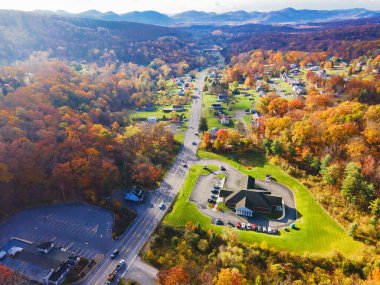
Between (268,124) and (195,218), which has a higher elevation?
(268,124)

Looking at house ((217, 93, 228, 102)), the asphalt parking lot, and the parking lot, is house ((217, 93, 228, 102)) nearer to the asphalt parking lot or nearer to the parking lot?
the parking lot

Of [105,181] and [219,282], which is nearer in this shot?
[219,282]

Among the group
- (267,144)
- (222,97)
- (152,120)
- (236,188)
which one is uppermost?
(267,144)

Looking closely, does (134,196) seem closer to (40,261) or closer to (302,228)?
(40,261)

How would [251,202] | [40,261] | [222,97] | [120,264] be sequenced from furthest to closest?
[222,97] → [251,202] → [120,264] → [40,261]

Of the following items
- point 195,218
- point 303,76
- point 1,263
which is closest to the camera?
point 1,263

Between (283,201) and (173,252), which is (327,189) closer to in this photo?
(283,201)

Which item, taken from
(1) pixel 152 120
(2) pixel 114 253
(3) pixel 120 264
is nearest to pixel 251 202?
(3) pixel 120 264

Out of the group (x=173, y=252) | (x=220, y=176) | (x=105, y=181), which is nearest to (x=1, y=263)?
(x=105, y=181)
